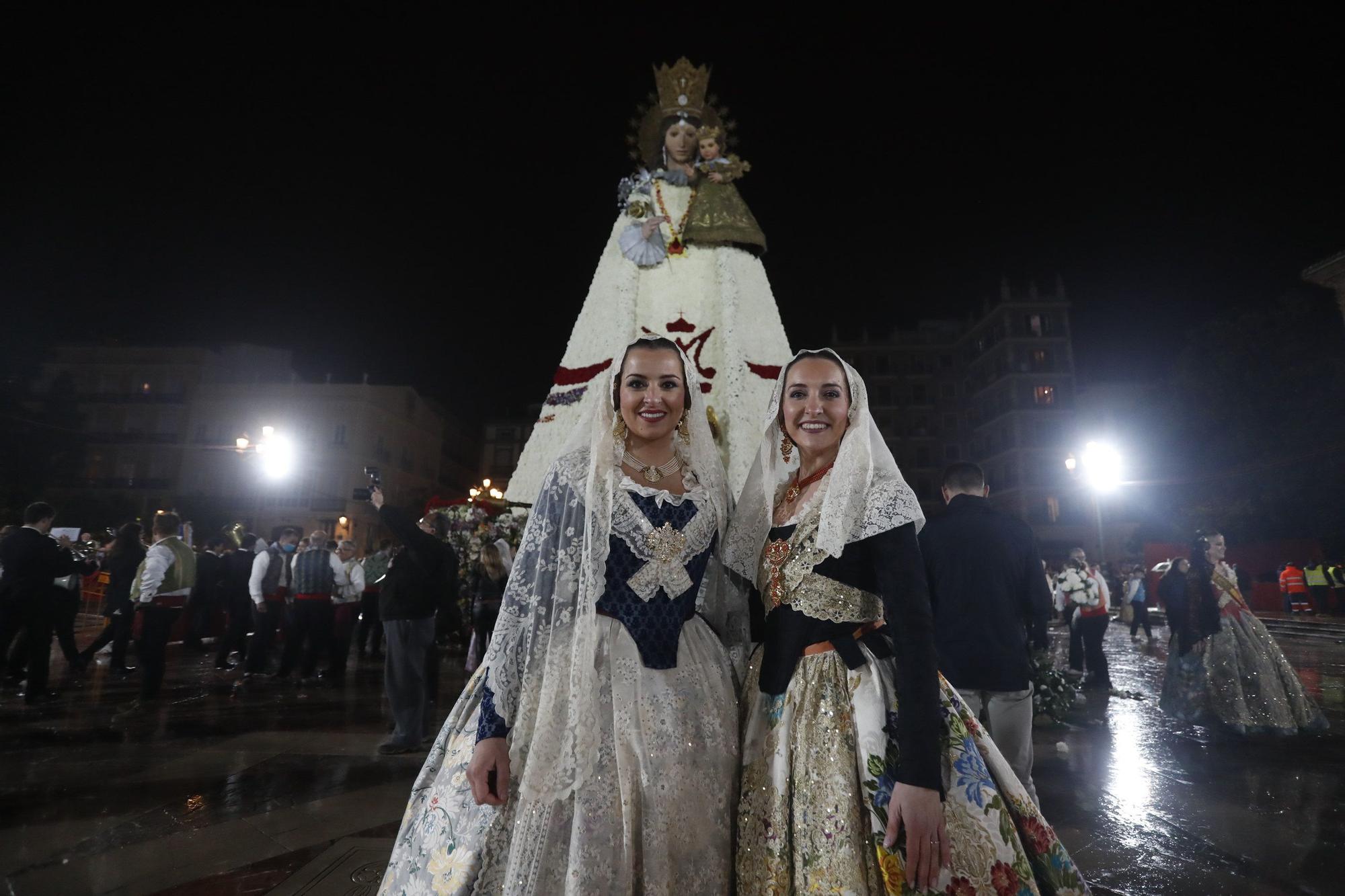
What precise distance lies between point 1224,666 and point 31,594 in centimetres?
1067

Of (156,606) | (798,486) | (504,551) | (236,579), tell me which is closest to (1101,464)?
(504,551)

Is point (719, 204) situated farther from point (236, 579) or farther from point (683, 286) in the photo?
point (236, 579)

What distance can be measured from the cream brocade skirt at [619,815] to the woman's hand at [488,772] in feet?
0.11

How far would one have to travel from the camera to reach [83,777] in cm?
419

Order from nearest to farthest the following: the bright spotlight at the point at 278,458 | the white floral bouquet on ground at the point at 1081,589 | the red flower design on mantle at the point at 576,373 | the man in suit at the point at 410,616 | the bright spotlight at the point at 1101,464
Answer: the man in suit at the point at 410,616 → the red flower design on mantle at the point at 576,373 → the white floral bouquet on ground at the point at 1081,589 → the bright spotlight at the point at 1101,464 → the bright spotlight at the point at 278,458

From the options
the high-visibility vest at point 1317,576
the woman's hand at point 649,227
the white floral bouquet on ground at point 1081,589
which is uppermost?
the woman's hand at point 649,227

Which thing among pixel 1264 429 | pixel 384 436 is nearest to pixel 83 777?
pixel 1264 429

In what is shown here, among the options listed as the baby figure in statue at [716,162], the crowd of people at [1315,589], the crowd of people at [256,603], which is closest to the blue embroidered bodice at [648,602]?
the crowd of people at [256,603]

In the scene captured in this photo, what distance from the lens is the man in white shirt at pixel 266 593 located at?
8164 millimetres

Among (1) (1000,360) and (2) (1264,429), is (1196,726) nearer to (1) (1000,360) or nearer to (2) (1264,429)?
(2) (1264,429)

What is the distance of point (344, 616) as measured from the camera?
28.7 ft

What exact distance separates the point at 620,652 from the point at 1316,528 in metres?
26.2

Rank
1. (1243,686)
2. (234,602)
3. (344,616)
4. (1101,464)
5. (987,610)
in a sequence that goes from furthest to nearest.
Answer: (1101,464)
(234,602)
(344,616)
(1243,686)
(987,610)

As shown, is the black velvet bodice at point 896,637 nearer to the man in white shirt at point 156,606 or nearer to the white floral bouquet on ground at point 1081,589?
the man in white shirt at point 156,606
